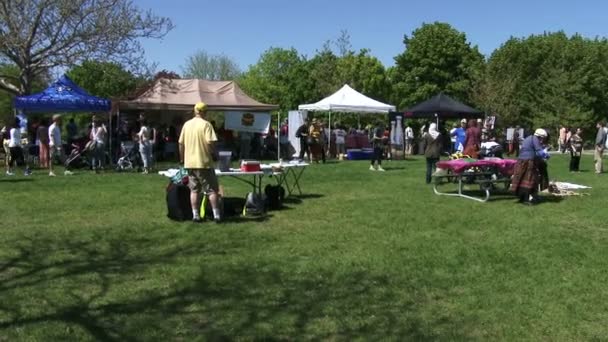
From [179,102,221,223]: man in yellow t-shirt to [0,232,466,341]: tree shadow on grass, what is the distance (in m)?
1.80

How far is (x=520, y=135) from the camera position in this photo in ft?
99.9

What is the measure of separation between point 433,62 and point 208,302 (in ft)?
163

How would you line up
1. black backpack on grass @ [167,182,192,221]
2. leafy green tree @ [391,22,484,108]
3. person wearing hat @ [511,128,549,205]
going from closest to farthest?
black backpack on grass @ [167,182,192,221], person wearing hat @ [511,128,549,205], leafy green tree @ [391,22,484,108]

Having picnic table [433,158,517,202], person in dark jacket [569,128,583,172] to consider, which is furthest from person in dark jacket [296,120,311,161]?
picnic table [433,158,517,202]

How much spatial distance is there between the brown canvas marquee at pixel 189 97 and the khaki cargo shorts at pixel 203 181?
14.3m

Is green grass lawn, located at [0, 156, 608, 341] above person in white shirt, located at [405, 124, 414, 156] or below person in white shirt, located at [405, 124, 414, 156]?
below

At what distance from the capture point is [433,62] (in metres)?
52.6

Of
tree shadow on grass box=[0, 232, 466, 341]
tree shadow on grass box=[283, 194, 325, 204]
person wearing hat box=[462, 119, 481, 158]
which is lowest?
tree shadow on grass box=[0, 232, 466, 341]

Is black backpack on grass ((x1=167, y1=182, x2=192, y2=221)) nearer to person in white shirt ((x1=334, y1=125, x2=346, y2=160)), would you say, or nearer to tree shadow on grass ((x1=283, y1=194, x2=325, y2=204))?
tree shadow on grass ((x1=283, y1=194, x2=325, y2=204))

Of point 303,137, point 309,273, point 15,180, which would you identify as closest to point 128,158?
point 15,180

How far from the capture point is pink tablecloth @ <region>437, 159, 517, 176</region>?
11719 millimetres

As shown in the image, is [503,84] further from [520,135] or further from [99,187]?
[99,187]

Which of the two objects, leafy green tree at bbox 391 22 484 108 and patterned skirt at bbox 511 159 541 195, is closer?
patterned skirt at bbox 511 159 541 195

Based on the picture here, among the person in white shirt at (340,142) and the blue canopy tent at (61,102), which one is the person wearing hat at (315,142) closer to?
the person in white shirt at (340,142)
